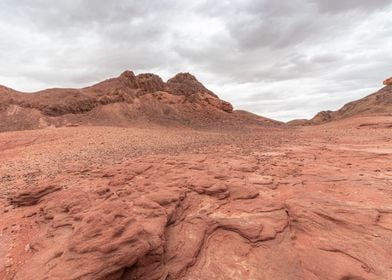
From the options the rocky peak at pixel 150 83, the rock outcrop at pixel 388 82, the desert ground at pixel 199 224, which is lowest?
the desert ground at pixel 199 224

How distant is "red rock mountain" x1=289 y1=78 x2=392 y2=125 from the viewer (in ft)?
171

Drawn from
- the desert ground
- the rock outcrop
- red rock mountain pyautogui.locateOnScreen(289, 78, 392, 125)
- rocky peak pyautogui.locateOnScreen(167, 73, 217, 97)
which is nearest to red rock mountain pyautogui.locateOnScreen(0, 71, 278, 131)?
rocky peak pyautogui.locateOnScreen(167, 73, 217, 97)

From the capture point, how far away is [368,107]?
57.1 m

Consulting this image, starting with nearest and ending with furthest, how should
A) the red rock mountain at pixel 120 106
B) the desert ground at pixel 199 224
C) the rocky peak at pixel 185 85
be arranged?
the desert ground at pixel 199 224 → the red rock mountain at pixel 120 106 → the rocky peak at pixel 185 85

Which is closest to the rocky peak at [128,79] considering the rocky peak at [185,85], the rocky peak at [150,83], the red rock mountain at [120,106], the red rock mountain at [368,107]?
the red rock mountain at [120,106]

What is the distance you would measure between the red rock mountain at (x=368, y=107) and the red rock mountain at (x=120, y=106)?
2537cm

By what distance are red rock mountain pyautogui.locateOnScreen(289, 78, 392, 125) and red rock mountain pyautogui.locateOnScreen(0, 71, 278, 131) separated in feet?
83.2

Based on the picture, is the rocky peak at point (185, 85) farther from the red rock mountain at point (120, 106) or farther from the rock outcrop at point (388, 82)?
the rock outcrop at point (388, 82)

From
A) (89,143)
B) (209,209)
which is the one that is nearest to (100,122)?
(89,143)

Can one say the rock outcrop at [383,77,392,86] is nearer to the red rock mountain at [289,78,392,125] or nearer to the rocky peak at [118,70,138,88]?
the red rock mountain at [289,78,392,125]

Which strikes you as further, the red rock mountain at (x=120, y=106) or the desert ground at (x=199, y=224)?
the red rock mountain at (x=120, y=106)

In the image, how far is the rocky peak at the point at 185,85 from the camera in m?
47.9

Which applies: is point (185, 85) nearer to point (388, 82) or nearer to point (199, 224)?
point (388, 82)

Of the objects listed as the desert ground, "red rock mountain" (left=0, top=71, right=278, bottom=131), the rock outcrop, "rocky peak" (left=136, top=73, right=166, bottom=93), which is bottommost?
the desert ground
